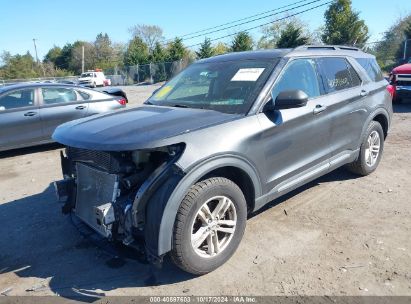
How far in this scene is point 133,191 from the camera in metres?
3.20

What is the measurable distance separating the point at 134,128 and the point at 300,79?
199 cm

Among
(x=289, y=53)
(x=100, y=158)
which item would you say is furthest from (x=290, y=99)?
(x=100, y=158)

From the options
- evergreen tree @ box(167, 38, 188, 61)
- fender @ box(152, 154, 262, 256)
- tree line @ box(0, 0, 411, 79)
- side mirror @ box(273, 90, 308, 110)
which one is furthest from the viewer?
evergreen tree @ box(167, 38, 188, 61)

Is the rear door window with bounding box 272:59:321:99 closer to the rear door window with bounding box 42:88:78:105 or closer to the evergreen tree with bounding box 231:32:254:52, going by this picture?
the rear door window with bounding box 42:88:78:105

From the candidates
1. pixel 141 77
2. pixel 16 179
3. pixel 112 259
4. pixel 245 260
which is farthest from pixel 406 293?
pixel 141 77

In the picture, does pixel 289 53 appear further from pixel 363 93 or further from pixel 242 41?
pixel 242 41

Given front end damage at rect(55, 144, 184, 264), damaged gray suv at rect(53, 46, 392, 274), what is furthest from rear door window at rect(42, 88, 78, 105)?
front end damage at rect(55, 144, 184, 264)

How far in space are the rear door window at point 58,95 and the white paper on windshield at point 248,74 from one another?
218 inches

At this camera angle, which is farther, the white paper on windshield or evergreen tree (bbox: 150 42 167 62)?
evergreen tree (bbox: 150 42 167 62)

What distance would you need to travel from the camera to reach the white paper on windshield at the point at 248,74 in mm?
4017

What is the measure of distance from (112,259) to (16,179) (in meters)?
3.64

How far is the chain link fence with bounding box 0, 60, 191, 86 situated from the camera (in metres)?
43.0

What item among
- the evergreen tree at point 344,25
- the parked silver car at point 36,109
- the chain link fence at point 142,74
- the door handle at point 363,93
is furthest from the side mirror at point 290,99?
the evergreen tree at point 344,25

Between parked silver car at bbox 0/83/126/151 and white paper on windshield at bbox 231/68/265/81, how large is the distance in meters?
5.36
